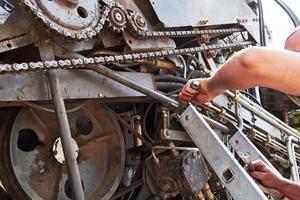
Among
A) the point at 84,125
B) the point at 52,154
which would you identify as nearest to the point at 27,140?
the point at 52,154

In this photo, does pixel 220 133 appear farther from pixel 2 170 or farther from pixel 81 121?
pixel 2 170

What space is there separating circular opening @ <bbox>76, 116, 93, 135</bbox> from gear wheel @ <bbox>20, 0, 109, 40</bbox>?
0.63 m

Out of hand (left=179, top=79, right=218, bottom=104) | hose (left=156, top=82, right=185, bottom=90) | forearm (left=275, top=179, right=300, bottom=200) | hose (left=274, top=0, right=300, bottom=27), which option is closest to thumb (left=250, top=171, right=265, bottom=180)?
forearm (left=275, top=179, right=300, bottom=200)

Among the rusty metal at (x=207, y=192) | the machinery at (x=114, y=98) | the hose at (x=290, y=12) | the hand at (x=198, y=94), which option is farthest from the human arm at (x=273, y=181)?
the hose at (x=290, y=12)

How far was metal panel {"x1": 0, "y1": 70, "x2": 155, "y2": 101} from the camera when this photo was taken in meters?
1.58

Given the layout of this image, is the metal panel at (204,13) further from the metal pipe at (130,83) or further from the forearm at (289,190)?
the forearm at (289,190)

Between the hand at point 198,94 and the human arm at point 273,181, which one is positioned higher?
the hand at point 198,94

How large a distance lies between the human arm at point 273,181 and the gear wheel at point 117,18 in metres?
0.80

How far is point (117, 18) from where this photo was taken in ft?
6.04

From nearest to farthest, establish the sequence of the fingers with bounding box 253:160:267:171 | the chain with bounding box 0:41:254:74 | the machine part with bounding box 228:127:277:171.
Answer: the chain with bounding box 0:41:254:74, the fingers with bounding box 253:160:267:171, the machine part with bounding box 228:127:277:171

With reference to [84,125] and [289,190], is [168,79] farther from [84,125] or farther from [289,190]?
[289,190]

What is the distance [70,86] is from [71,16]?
0.90ft

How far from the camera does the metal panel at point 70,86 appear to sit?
5.17ft

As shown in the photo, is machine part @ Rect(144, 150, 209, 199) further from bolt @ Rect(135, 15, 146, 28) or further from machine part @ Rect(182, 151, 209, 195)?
bolt @ Rect(135, 15, 146, 28)
